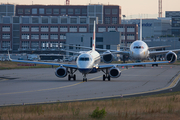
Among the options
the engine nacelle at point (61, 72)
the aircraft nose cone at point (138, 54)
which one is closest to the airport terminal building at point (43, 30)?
the aircraft nose cone at point (138, 54)

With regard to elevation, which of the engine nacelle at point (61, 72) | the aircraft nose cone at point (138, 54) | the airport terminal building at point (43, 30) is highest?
the airport terminal building at point (43, 30)

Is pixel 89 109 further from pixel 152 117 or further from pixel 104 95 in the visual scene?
pixel 104 95

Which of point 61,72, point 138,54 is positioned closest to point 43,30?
point 138,54

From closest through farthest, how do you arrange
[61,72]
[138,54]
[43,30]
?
1. [61,72]
2. [138,54]
3. [43,30]

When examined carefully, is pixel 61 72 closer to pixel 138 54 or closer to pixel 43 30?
pixel 138 54

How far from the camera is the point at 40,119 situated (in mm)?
13797

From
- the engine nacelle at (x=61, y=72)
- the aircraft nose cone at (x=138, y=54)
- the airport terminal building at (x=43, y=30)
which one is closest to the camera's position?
the engine nacelle at (x=61, y=72)

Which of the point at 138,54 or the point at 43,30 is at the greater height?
the point at 43,30

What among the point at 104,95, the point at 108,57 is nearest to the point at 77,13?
the point at 108,57

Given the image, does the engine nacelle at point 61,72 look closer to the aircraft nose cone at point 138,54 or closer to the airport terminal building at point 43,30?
the aircraft nose cone at point 138,54

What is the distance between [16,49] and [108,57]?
103m

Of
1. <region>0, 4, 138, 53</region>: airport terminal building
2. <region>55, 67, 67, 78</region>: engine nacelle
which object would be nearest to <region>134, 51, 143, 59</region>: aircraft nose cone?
<region>55, 67, 67, 78</region>: engine nacelle

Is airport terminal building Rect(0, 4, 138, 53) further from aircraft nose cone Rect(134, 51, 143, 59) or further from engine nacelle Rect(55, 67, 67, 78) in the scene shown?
engine nacelle Rect(55, 67, 67, 78)

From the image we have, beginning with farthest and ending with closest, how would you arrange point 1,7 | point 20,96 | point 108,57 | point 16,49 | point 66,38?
1. point 1,7
2. point 16,49
3. point 66,38
4. point 108,57
5. point 20,96
